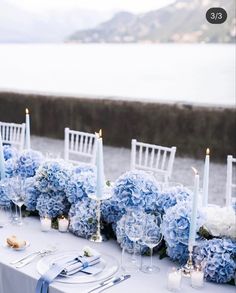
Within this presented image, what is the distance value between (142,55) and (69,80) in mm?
1381

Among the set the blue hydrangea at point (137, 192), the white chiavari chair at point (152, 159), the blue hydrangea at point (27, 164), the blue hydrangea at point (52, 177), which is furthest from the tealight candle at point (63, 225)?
the white chiavari chair at point (152, 159)

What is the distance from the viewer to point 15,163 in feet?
6.98

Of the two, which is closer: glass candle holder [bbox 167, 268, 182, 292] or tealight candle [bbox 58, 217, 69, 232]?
glass candle holder [bbox 167, 268, 182, 292]

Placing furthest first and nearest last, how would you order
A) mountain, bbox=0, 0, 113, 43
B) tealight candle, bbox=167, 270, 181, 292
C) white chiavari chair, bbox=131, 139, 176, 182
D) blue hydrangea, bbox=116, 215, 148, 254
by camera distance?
mountain, bbox=0, 0, 113, 43 → white chiavari chair, bbox=131, 139, 176, 182 → blue hydrangea, bbox=116, 215, 148, 254 → tealight candle, bbox=167, 270, 181, 292

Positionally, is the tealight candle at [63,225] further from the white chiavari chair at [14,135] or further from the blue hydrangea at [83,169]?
the white chiavari chair at [14,135]

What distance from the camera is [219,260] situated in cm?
142

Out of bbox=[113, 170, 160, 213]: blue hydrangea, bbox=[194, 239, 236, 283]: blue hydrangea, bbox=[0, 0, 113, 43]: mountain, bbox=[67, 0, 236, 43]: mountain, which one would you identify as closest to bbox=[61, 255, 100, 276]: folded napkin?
bbox=[113, 170, 160, 213]: blue hydrangea

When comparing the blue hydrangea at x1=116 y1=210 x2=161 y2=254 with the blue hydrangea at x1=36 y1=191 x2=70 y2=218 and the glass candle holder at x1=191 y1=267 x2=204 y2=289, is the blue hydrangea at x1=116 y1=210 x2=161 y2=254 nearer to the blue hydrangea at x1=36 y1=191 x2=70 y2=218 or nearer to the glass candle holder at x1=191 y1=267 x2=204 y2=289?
the glass candle holder at x1=191 y1=267 x2=204 y2=289

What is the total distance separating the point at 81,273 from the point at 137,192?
35 centimetres

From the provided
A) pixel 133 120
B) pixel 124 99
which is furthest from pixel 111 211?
pixel 124 99

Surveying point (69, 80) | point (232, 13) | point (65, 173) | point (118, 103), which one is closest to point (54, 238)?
point (65, 173)

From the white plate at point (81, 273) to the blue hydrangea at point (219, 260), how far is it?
0.95ft

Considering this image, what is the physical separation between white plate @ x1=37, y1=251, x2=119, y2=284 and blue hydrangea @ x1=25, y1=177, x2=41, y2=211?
395 mm

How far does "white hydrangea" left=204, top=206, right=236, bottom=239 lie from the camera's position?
150cm
